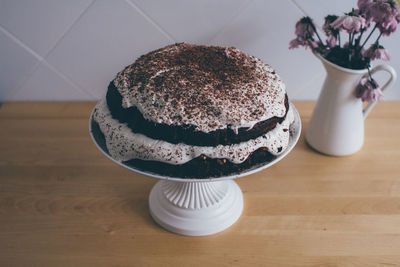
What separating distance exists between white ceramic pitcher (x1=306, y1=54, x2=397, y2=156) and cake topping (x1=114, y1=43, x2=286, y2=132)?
25cm

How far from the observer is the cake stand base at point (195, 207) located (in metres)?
0.84

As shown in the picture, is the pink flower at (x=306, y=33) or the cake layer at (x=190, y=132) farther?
the pink flower at (x=306, y=33)

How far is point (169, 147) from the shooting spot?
68 centimetres

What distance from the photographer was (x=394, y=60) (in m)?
1.18

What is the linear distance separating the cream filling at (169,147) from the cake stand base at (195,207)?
0.17 metres

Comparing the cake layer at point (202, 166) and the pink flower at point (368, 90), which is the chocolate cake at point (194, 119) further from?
the pink flower at point (368, 90)

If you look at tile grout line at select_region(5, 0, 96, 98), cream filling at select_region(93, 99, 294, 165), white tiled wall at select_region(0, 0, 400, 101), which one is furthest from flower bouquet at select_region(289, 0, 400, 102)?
tile grout line at select_region(5, 0, 96, 98)

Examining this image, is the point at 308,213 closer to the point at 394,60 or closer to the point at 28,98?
the point at 394,60

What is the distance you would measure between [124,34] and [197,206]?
59 centimetres

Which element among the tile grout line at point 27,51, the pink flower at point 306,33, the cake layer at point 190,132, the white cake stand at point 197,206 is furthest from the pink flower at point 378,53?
the tile grout line at point 27,51

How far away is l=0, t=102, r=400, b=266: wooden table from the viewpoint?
2.59ft

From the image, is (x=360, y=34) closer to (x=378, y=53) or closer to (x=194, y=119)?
(x=378, y=53)

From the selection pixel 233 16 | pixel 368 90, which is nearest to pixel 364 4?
pixel 368 90

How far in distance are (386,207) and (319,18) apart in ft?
1.90
